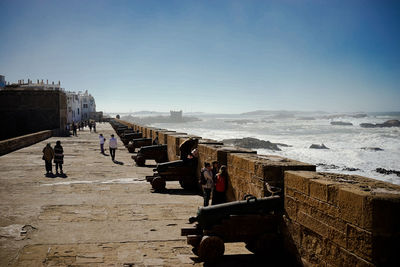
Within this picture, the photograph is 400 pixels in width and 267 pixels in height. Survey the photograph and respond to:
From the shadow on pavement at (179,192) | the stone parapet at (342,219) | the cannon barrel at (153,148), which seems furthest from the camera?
the cannon barrel at (153,148)

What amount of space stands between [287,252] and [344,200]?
137 cm

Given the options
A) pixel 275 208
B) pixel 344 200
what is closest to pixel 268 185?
pixel 275 208

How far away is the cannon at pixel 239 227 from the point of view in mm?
3977

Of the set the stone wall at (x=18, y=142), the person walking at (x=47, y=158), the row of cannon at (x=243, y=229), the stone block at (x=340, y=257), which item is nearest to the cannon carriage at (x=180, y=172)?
the row of cannon at (x=243, y=229)

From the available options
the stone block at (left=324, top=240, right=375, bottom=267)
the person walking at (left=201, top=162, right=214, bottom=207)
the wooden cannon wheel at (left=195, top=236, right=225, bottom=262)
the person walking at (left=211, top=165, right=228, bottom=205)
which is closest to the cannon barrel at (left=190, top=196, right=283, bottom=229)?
the wooden cannon wheel at (left=195, top=236, right=225, bottom=262)

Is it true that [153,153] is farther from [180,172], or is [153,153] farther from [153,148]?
[180,172]

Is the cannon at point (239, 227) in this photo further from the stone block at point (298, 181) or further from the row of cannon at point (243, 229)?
the stone block at point (298, 181)

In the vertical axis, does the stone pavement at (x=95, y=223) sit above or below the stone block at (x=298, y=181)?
below

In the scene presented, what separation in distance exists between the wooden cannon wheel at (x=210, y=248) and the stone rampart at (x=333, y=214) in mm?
863

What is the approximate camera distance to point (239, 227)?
4.09 m

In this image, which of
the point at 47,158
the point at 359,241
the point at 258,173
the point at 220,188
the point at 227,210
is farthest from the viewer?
the point at 47,158

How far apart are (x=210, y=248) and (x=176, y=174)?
442 centimetres

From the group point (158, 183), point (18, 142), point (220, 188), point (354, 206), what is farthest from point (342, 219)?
point (18, 142)

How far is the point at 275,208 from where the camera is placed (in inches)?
168
